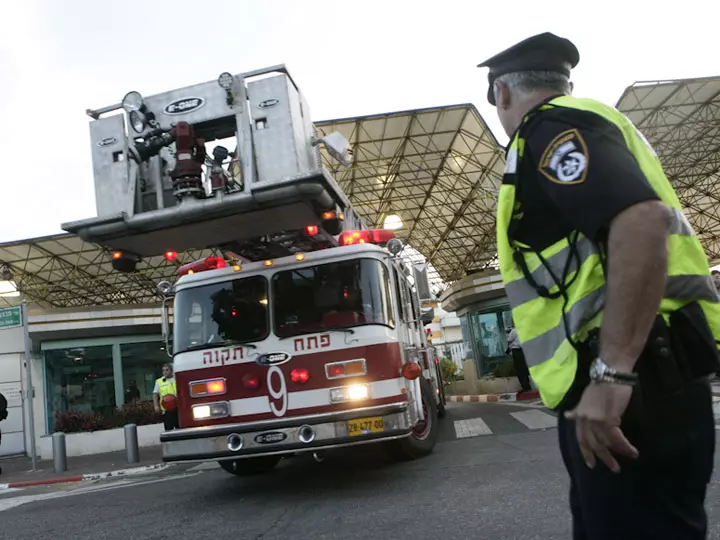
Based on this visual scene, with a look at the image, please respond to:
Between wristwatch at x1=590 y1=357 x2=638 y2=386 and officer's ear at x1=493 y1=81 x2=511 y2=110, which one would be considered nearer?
wristwatch at x1=590 y1=357 x2=638 y2=386

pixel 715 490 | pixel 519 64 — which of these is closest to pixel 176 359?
pixel 715 490

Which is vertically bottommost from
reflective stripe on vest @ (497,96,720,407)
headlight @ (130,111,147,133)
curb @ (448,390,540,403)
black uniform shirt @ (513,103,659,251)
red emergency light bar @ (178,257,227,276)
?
curb @ (448,390,540,403)

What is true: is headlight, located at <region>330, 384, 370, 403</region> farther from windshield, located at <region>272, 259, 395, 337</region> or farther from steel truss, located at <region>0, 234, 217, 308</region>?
steel truss, located at <region>0, 234, 217, 308</region>

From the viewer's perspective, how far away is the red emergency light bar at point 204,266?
635 cm

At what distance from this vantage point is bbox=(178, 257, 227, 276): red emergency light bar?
6.35 meters

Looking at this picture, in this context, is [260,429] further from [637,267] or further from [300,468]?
[637,267]

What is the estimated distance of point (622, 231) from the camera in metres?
1.34

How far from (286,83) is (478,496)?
370cm

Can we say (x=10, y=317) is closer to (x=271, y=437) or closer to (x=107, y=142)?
(x=107, y=142)

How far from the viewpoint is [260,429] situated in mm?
5324

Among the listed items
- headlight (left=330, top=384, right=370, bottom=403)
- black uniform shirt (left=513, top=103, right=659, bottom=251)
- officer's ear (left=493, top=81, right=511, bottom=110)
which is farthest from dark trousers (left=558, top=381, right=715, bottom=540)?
headlight (left=330, top=384, right=370, bottom=403)

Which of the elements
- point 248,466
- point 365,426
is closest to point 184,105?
point 365,426

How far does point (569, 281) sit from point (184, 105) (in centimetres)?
467

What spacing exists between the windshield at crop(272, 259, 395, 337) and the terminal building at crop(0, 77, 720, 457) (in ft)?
23.5
